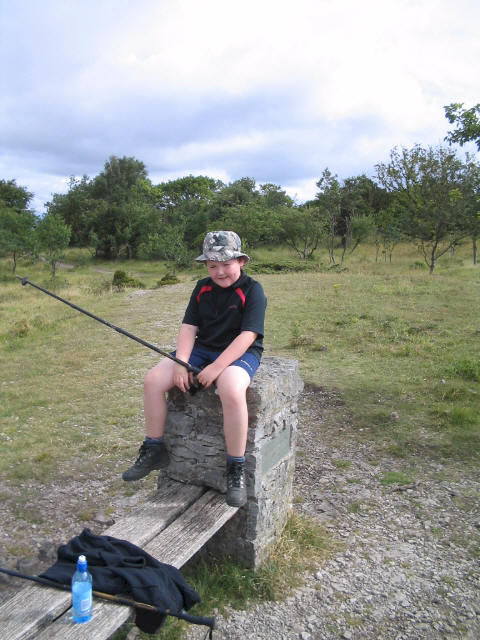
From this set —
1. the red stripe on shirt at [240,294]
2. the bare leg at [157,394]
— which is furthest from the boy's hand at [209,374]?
the red stripe on shirt at [240,294]

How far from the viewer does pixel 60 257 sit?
1142 inches

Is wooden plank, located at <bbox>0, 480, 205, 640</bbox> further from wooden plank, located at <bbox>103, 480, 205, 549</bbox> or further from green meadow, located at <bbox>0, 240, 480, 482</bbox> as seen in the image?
green meadow, located at <bbox>0, 240, 480, 482</bbox>

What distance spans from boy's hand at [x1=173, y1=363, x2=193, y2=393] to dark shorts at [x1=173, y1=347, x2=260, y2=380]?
0.20m

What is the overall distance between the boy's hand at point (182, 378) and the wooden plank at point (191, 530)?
31.0 inches

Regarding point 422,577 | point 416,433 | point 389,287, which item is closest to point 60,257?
point 389,287

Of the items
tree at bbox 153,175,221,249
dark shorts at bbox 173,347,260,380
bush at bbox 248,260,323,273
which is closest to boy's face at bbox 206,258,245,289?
dark shorts at bbox 173,347,260,380

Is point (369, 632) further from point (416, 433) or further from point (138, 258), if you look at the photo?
point (138, 258)

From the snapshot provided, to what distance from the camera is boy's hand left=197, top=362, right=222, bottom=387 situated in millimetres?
3355

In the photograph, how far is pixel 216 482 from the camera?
11.7ft

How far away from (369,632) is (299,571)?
0.65 m

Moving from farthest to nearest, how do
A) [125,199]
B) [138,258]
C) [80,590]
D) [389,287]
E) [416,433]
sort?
1. [125,199]
2. [138,258]
3. [389,287]
4. [416,433]
5. [80,590]

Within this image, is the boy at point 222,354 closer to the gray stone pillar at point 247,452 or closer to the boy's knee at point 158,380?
the boy's knee at point 158,380

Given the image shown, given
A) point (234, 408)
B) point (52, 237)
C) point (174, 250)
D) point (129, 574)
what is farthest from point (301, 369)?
point (52, 237)

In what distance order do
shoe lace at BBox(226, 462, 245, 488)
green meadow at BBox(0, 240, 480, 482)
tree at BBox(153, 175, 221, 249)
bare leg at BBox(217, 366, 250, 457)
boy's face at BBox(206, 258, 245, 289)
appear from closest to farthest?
bare leg at BBox(217, 366, 250, 457), shoe lace at BBox(226, 462, 245, 488), boy's face at BBox(206, 258, 245, 289), green meadow at BBox(0, 240, 480, 482), tree at BBox(153, 175, 221, 249)
